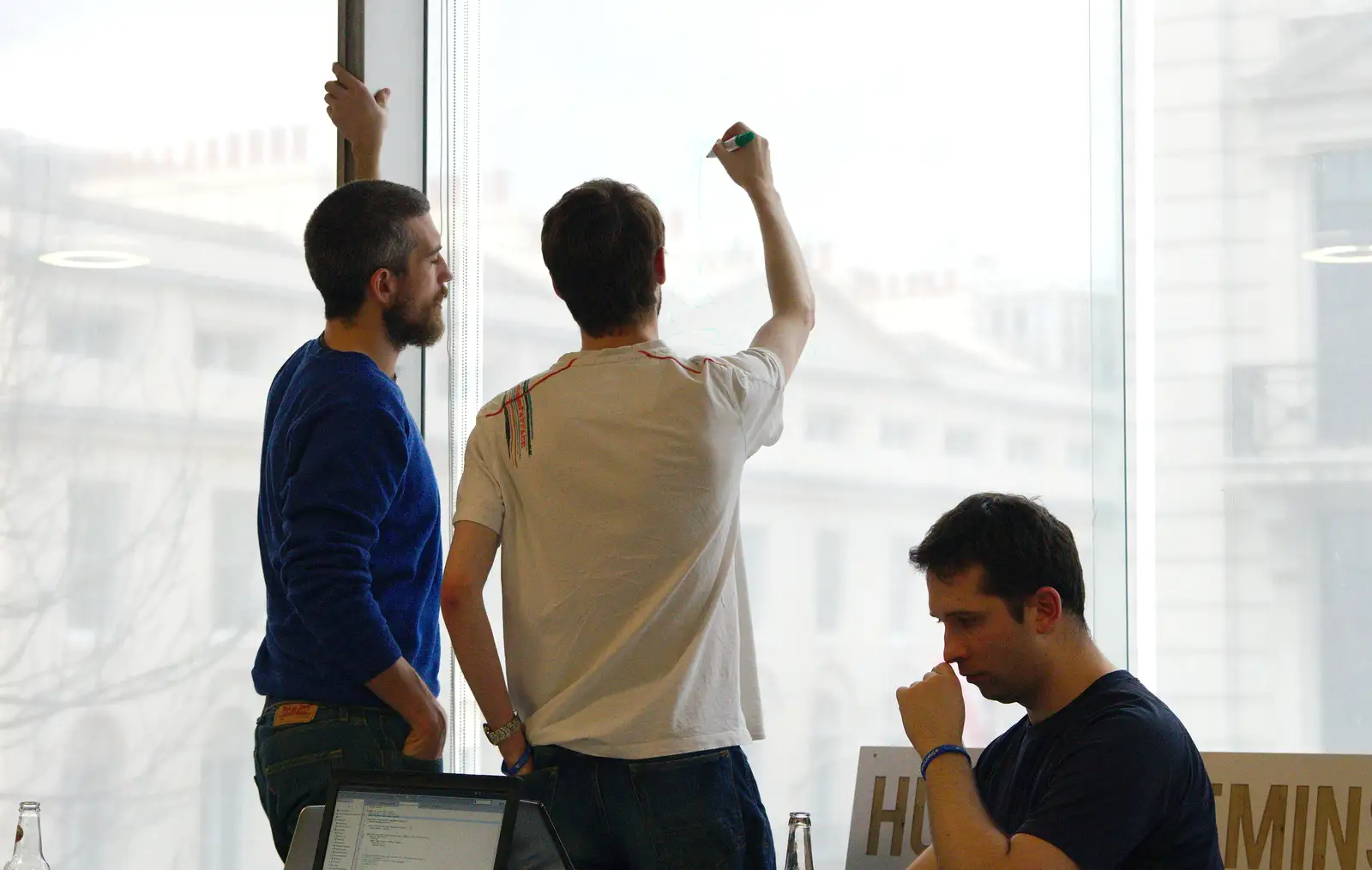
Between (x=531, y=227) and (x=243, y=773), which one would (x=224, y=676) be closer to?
(x=243, y=773)

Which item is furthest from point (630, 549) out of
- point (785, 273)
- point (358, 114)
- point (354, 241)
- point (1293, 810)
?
point (358, 114)

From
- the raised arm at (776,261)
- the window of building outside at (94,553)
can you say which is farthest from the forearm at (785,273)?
the window of building outside at (94,553)

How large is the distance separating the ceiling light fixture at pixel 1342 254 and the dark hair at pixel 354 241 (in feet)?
4.29

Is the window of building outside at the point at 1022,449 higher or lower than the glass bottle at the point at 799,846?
higher

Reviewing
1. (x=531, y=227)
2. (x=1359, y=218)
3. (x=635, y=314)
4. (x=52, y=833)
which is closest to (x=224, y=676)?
(x=52, y=833)

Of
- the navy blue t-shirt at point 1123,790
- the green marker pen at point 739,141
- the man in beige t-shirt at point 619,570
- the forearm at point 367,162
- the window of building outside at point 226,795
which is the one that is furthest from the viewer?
the window of building outside at point 226,795

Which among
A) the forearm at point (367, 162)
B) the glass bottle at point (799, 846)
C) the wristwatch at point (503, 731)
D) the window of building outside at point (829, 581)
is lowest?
the glass bottle at point (799, 846)

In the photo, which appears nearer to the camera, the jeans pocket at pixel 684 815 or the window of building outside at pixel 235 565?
the jeans pocket at pixel 684 815

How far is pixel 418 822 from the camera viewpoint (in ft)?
5.79

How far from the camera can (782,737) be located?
2502mm

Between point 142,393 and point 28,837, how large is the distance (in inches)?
35.4

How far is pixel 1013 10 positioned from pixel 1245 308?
0.61 meters

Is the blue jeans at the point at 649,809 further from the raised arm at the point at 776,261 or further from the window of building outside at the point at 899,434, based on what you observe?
the window of building outside at the point at 899,434

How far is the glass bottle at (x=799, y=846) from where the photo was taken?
6.13ft
